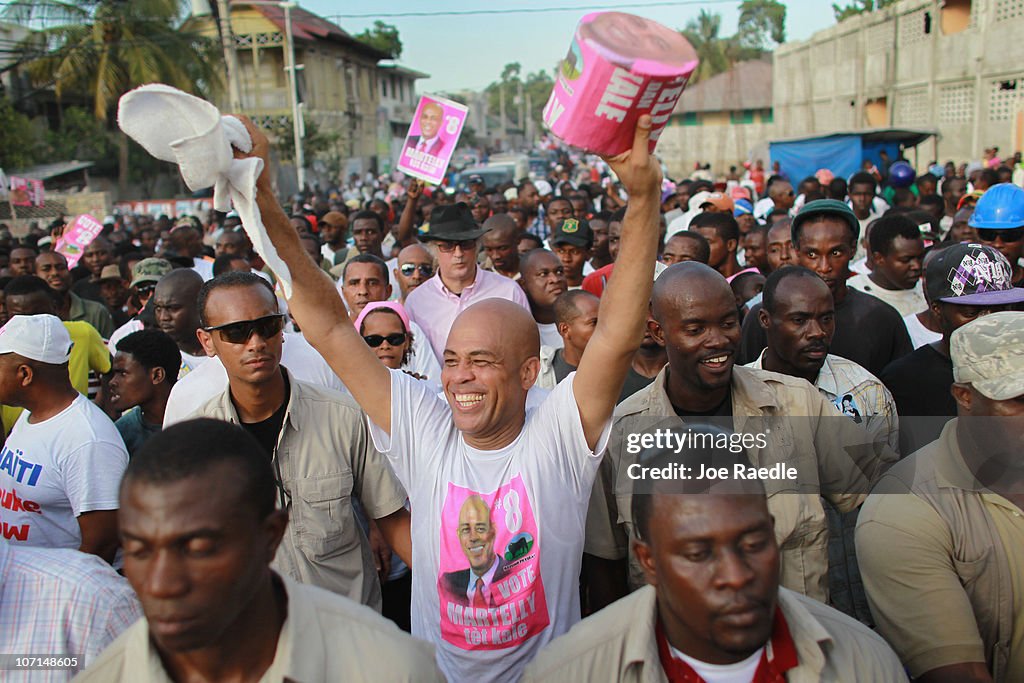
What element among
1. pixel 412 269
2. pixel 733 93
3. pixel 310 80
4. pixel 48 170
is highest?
pixel 310 80

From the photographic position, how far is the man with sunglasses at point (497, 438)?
240cm

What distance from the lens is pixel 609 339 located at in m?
2.35

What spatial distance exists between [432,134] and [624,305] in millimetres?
6246

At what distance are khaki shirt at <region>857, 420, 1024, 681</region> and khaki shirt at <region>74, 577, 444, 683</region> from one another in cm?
128

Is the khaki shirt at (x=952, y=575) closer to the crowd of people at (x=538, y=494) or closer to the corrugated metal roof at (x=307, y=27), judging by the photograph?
the crowd of people at (x=538, y=494)

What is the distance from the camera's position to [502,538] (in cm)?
246

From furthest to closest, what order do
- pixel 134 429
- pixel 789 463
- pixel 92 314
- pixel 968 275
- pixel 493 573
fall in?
pixel 92 314, pixel 134 429, pixel 968 275, pixel 789 463, pixel 493 573

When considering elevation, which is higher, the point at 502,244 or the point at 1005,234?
the point at 502,244

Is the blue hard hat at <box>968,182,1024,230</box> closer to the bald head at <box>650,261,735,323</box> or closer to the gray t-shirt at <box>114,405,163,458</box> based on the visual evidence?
the bald head at <box>650,261,735,323</box>

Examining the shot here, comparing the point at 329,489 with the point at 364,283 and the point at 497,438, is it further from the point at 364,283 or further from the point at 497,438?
the point at 364,283

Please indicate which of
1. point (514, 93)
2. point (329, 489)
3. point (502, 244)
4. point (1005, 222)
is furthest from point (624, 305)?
point (514, 93)

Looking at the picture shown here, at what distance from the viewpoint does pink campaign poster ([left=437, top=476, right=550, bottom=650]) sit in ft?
7.97

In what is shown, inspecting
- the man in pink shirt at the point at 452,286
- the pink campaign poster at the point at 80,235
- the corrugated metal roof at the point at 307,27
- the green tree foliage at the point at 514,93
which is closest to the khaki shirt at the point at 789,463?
the man in pink shirt at the point at 452,286

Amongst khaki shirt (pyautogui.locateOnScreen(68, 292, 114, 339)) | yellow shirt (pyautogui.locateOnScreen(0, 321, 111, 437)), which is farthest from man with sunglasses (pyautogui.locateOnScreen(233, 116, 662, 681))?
khaki shirt (pyautogui.locateOnScreen(68, 292, 114, 339))
